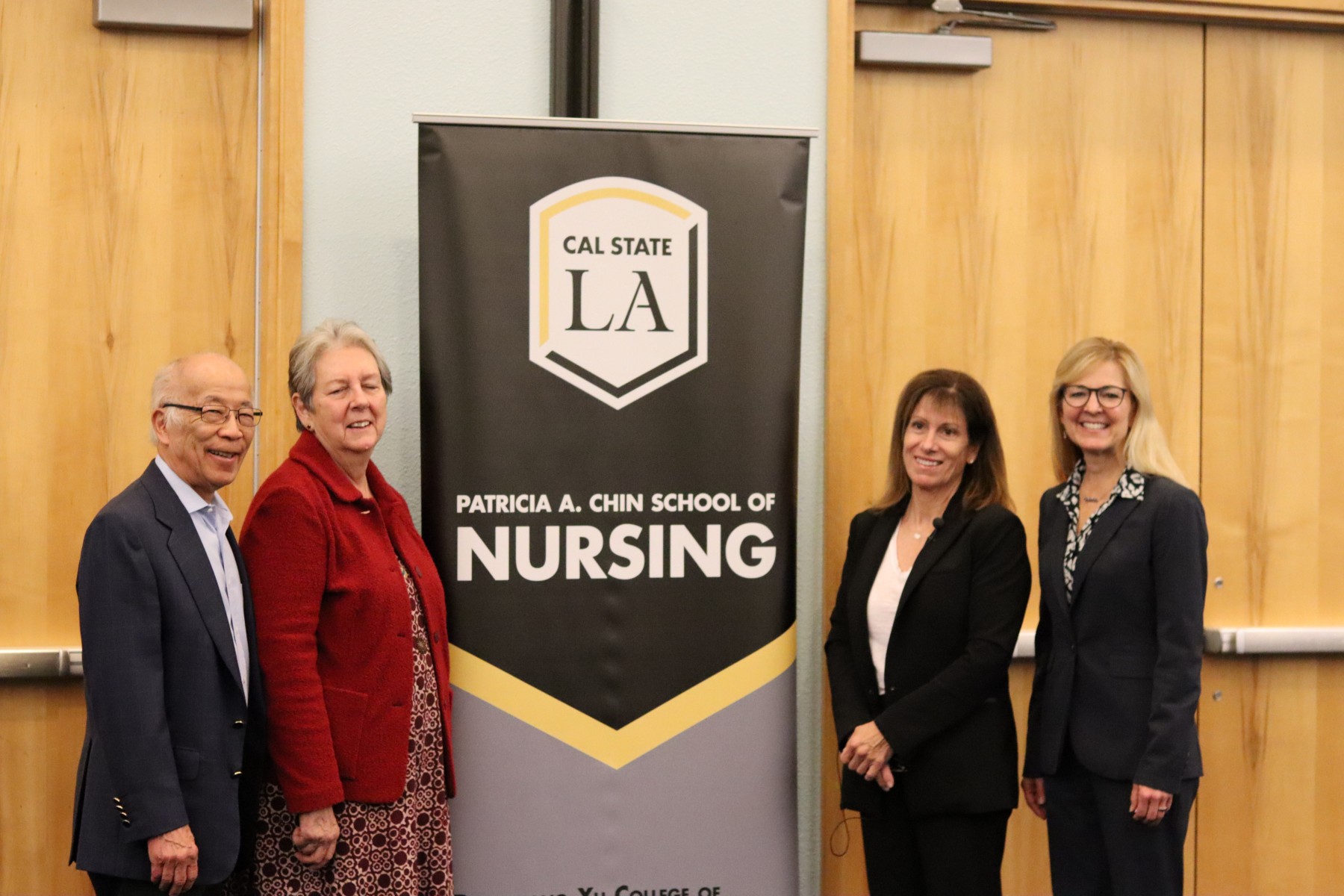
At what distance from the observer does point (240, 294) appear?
8.57 ft

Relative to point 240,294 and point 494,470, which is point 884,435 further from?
point 240,294

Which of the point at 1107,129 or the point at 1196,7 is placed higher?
the point at 1196,7

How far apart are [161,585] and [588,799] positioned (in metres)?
0.97

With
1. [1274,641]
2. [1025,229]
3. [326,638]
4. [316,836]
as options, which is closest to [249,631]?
[326,638]

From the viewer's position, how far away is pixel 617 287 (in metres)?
2.32

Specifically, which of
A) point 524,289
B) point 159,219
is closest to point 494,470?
point 524,289

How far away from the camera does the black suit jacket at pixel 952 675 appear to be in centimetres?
215

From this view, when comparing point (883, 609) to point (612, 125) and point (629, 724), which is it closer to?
point (629, 724)

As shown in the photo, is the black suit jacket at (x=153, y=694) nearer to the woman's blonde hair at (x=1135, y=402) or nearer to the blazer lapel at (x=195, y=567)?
the blazer lapel at (x=195, y=567)

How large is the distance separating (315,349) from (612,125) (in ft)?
2.50

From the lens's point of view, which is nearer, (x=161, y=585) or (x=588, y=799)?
(x=161, y=585)

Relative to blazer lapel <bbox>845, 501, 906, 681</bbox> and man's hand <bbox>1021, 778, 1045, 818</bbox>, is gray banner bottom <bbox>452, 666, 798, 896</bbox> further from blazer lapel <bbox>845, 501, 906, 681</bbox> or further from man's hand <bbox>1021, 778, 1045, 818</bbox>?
man's hand <bbox>1021, 778, 1045, 818</bbox>

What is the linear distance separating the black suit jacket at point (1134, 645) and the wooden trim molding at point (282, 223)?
1.69 meters

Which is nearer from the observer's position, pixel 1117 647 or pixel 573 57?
pixel 1117 647
